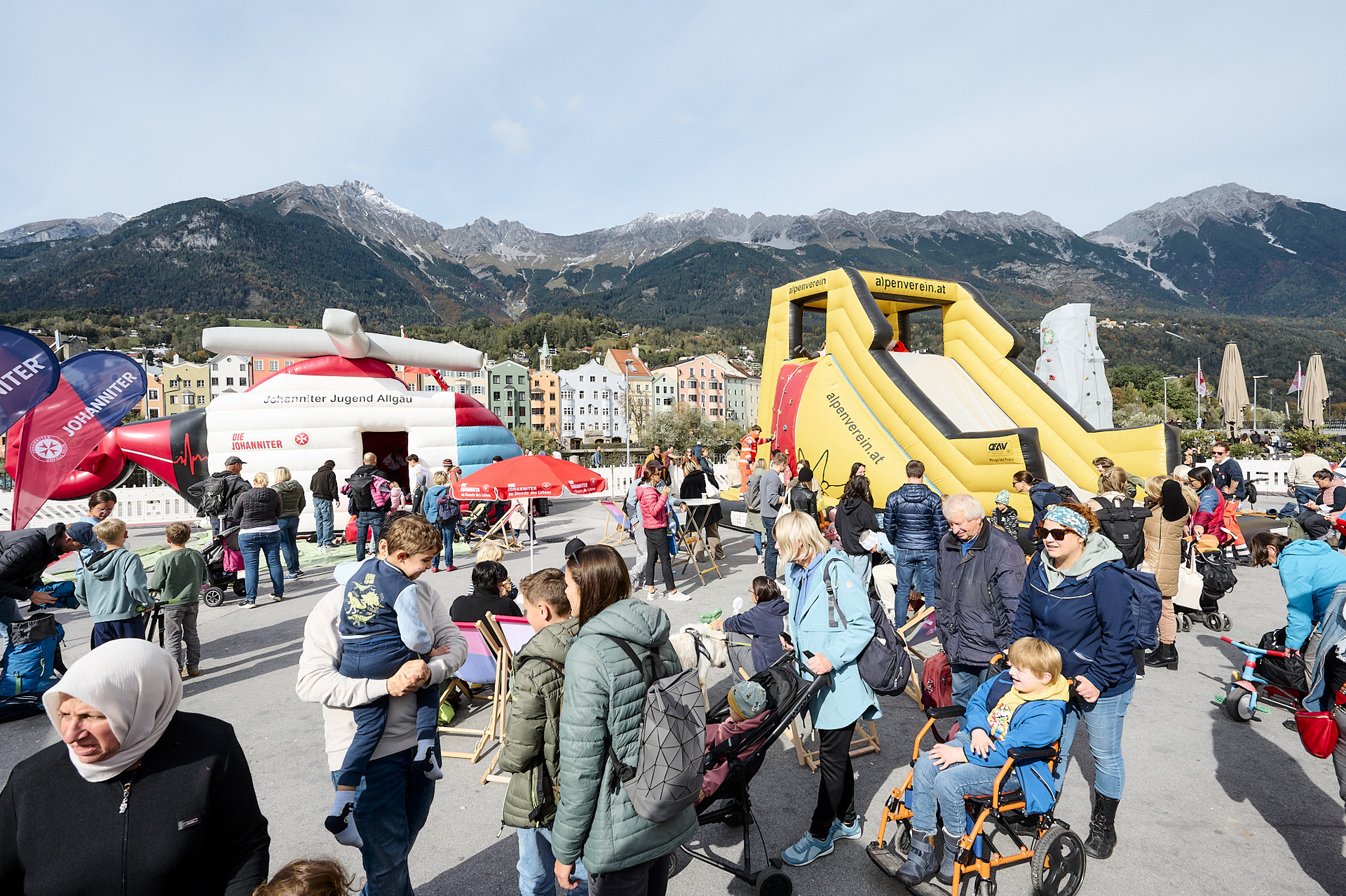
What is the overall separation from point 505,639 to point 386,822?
1713 millimetres

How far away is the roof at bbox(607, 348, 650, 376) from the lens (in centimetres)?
8519

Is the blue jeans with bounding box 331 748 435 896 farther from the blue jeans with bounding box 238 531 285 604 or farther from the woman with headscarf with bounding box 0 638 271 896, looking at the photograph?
the blue jeans with bounding box 238 531 285 604

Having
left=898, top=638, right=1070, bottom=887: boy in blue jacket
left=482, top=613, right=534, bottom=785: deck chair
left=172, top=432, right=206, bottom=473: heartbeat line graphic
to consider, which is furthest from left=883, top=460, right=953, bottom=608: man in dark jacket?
left=172, top=432, right=206, bottom=473: heartbeat line graphic

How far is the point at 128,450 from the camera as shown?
1195 centimetres

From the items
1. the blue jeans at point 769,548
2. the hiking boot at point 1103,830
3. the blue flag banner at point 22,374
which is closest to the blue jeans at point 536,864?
the hiking boot at point 1103,830

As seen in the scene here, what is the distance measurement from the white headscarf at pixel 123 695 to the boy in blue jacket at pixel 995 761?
9.19ft

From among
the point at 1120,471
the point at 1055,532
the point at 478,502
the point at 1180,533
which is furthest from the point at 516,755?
the point at 478,502

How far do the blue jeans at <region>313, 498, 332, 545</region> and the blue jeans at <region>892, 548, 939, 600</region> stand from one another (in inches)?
370

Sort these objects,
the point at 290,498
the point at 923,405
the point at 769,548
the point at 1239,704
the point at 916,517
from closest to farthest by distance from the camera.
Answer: the point at 1239,704 → the point at 916,517 → the point at 769,548 → the point at 290,498 → the point at 923,405

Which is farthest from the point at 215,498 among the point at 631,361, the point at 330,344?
the point at 631,361

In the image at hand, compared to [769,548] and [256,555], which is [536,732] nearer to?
[769,548]

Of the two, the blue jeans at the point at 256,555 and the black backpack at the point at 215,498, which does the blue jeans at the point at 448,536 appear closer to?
the blue jeans at the point at 256,555

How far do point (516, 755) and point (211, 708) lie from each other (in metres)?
4.22

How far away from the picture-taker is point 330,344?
12055 millimetres
